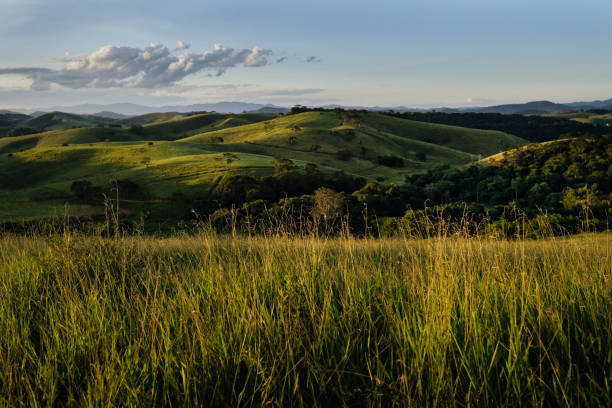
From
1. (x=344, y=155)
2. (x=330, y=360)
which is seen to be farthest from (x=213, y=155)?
(x=330, y=360)

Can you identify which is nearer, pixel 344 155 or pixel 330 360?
pixel 330 360

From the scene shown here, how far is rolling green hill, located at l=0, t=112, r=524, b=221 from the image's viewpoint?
76688 millimetres

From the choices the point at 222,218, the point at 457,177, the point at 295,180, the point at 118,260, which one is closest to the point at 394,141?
the point at 457,177

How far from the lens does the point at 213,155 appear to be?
3824 inches

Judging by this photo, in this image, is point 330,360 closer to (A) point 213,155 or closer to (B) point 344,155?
(A) point 213,155

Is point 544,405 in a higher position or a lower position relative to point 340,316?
lower

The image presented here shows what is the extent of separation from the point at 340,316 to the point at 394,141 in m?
151

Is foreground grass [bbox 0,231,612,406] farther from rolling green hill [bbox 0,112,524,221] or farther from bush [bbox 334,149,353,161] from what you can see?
bush [bbox 334,149,353,161]

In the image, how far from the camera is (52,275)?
6.04 metres

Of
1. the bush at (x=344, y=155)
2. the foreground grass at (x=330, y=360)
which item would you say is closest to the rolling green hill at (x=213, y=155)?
the bush at (x=344, y=155)

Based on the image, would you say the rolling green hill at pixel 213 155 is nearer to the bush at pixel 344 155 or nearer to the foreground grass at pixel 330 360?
the bush at pixel 344 155

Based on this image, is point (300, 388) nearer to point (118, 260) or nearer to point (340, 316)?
point (340, 316)

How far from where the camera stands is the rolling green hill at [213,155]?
7669 centimetres

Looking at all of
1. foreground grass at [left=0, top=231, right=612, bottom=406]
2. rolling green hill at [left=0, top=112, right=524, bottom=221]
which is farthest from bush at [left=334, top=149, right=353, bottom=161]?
foreground grass at [left=0, top=231, right=612, bottom=406]
